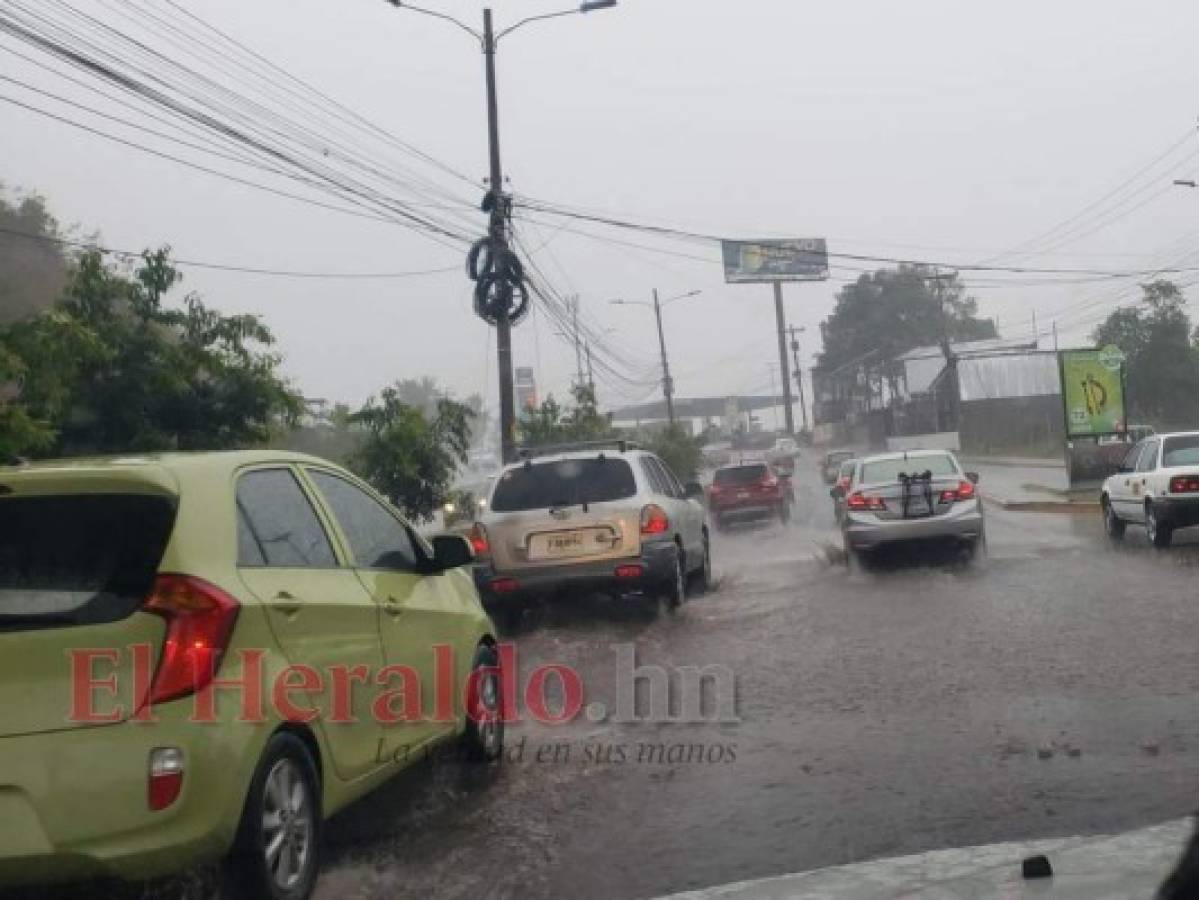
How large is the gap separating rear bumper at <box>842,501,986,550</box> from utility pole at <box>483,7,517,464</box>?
25.7 feet

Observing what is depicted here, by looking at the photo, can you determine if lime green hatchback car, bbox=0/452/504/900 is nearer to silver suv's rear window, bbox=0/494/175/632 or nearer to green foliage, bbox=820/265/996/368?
silver suv's rear window, bbox=0/494/175/632

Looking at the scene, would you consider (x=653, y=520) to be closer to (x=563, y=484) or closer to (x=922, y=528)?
(x=563, y=484)

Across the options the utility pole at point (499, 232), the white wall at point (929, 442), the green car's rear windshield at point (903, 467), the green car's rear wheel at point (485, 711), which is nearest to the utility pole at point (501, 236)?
the utility pole at point (499, 232)

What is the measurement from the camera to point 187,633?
4.44 metres

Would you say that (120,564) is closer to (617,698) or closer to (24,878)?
(24,878)

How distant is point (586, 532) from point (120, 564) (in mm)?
8343

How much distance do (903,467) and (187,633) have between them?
46.0 feet

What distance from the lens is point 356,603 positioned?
5621 mm

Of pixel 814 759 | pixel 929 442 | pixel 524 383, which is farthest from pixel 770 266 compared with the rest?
pixel 814 759

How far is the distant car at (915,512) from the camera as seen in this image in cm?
1631

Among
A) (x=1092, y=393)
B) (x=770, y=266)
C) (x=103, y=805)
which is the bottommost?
(x=103, y=805)

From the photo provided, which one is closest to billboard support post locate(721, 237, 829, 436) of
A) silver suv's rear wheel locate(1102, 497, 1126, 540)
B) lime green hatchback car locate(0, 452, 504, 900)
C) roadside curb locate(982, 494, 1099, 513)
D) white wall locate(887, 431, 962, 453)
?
white wall locate(887, 431, 962, 453)

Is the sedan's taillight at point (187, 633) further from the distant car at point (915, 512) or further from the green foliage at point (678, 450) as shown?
the green foliage at point (678, 450)

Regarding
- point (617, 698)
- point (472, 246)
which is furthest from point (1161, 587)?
point (472, 246)
